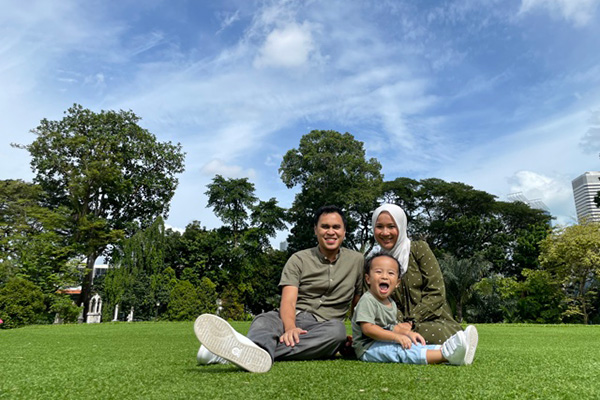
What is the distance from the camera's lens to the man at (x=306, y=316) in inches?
91.4

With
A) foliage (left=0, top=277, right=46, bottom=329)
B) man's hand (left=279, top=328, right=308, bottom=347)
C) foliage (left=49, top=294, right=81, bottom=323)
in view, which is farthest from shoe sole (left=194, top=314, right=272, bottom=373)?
foliage (left=49, top=294, right=81, bottom=323)

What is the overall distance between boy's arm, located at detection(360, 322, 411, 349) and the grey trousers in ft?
0.83

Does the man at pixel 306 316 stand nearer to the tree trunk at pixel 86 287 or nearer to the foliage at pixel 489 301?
the tree trunk at pixel 86 287

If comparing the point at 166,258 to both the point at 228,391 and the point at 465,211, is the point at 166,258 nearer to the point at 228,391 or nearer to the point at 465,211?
the point at 465,211

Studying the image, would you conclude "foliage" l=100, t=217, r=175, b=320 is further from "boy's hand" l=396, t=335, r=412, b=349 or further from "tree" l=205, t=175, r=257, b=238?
"boy's hand" l=396, t=335, r=412, b=349

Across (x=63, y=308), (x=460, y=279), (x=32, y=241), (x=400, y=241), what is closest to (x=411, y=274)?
(x=400, y=241)

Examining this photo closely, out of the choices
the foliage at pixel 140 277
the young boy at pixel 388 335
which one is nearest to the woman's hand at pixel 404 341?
the young boy at pixel 388 335

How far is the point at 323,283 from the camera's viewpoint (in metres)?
3.15

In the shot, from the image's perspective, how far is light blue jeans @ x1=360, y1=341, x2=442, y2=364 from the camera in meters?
2.62

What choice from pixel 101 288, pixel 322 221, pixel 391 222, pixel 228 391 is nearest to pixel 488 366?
pixel 391 222

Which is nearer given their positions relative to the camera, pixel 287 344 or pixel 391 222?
pixel 287 344

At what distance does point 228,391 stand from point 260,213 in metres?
25.0

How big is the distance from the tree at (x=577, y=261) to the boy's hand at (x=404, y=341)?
1949 centimetres

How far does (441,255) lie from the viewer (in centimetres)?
2592
